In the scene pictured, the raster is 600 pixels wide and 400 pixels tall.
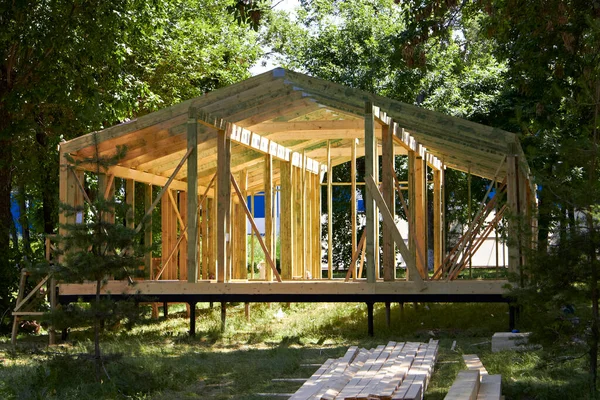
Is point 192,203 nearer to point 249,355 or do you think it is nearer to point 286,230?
point 249,355

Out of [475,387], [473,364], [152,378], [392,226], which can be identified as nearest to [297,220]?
[392,226]

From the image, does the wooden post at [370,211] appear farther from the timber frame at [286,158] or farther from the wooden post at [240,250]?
the wooden post at [240,250]

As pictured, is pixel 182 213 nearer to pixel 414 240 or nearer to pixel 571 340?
pixel 414 240

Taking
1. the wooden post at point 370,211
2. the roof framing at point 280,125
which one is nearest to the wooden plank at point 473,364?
the wooden post at point 370,211

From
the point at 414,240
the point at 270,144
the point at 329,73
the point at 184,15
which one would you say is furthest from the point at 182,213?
the point at 329,73

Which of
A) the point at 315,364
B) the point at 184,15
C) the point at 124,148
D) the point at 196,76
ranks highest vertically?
the point at 184,15

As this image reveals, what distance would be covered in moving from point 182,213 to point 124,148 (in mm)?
11149

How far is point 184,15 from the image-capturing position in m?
28.0

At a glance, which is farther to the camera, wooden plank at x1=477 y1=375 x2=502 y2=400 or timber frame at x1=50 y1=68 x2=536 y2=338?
timber frame at x1=50 y1=68 x2=536 y2=338

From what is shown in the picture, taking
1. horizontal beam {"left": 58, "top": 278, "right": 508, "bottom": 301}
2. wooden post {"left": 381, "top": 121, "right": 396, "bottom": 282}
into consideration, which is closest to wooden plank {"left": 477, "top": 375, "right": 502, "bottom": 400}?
horizontal beam {"left": 58, "top": 278, "right": 508, "bottom": 301}

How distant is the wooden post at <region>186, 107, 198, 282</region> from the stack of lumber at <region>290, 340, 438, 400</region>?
13.8ft

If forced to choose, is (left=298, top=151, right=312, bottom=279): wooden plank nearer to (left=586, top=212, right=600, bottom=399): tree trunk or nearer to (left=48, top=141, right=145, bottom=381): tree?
(left=48, top=141, right=145, bottom=381): tree

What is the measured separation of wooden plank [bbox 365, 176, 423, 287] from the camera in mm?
13750

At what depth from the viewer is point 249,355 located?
12312mm
